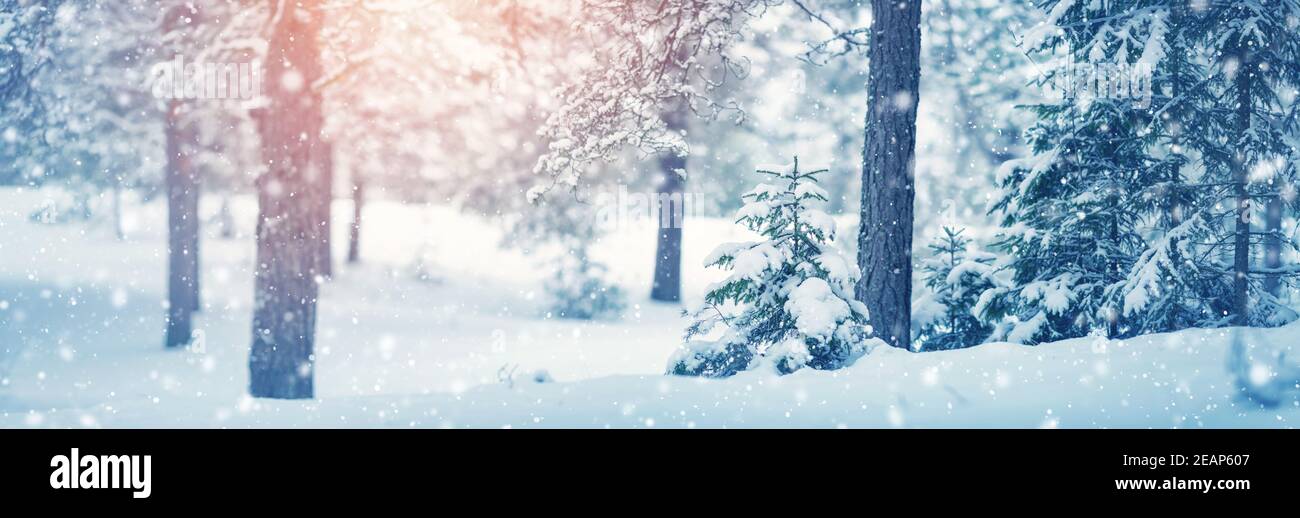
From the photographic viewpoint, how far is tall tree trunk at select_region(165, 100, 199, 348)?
17.7m

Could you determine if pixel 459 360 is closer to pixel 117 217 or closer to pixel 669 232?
pixel 669 232

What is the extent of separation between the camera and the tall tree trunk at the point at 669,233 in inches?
862

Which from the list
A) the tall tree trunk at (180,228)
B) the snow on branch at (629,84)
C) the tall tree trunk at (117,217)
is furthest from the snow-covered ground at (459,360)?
the snow on branch at (629,84)

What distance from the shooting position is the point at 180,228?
17.9 metres

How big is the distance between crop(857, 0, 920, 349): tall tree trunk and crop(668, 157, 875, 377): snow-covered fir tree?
20.6 inches

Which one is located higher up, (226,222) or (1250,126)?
(1250,126)

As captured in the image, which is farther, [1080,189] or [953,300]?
[953,300]

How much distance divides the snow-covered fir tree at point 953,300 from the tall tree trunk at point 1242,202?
2577mm

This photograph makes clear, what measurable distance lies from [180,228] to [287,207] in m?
8.78

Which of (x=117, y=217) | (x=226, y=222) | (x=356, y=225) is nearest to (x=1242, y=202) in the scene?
(x=356, y=225)

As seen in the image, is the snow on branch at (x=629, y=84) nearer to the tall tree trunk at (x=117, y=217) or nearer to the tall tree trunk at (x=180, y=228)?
the tall tree trunk at (x=180, y=228)

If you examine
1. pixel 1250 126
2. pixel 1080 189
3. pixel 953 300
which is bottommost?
pixel 953 300
